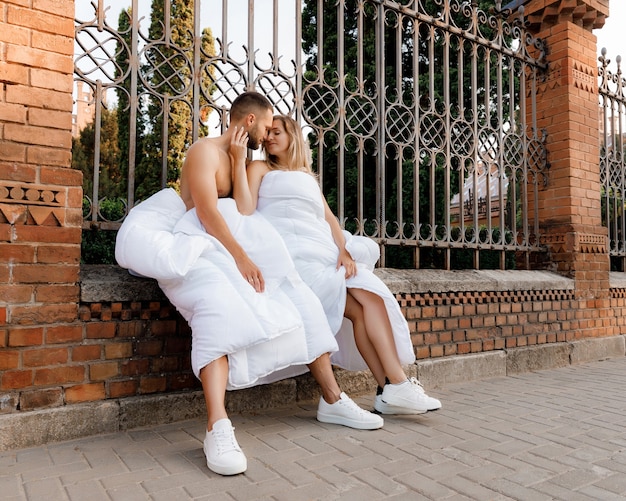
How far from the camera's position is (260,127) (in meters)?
3.24

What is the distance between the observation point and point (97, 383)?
2.85 meters

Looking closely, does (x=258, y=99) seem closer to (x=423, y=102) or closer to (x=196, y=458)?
(x=196, y=458)

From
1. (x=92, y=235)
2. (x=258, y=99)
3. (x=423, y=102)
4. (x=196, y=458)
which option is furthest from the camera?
(x=423, y=102)

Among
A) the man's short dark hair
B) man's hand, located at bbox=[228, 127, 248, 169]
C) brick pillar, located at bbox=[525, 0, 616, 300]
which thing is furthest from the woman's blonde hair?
brick pillar, located at bbox=[525, 0, 616, 300]

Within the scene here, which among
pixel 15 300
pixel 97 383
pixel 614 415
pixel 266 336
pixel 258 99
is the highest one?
pixel 258 99

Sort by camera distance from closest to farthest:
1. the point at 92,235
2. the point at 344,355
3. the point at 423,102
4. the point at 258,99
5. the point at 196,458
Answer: the point at 196,458, the point at 258,99, the point at 344,355, the point at 92,235, the point at 423,102

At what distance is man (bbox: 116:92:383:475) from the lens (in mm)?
2533

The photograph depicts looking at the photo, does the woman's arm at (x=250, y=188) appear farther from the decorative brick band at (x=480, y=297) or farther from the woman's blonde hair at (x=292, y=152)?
the decorative brick band at (x=480, y=297)

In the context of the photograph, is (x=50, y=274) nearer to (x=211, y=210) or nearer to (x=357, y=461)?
(x=211, y=210)

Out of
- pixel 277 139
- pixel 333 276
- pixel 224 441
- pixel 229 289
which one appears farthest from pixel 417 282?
pixel 224 441

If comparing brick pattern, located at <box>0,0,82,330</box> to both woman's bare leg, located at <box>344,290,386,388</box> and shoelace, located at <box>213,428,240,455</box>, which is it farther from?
woman's bare leg, located at <box>344,290,386,388</box>

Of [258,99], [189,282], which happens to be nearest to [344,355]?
[189,282]

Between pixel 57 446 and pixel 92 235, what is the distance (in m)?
3.30

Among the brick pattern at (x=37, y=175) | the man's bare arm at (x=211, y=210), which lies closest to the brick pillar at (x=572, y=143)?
the man's bare arm at (x=211, y=210)
